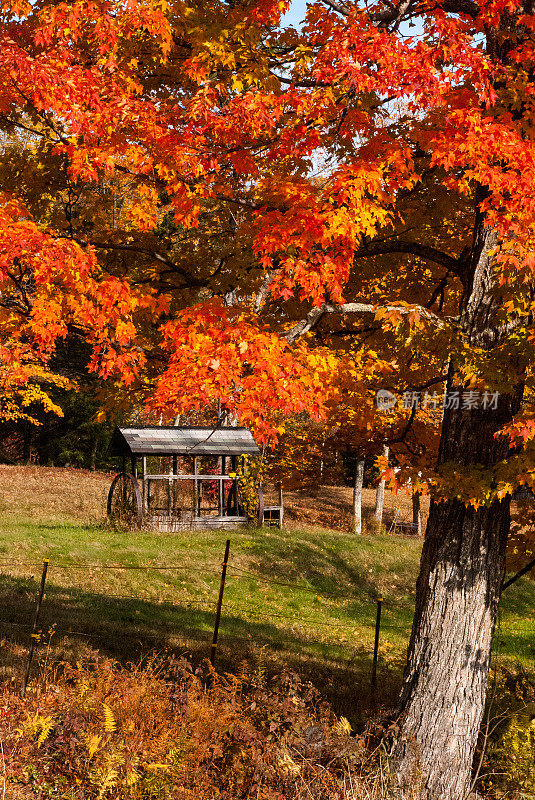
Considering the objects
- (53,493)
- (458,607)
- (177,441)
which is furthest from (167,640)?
(53,493)

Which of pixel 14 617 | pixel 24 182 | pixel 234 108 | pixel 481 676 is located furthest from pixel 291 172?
pixel 14 617

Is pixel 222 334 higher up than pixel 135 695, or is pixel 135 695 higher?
pixel 222 334

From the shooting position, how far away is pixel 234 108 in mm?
6133

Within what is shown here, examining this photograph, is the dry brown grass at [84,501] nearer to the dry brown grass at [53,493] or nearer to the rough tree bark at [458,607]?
the dry brown grass at [53,493]

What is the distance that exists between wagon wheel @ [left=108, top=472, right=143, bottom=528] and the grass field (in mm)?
785

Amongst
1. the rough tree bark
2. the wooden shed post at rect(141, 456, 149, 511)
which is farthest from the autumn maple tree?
the wooden shed post at rect(141, 456, 149, 511)

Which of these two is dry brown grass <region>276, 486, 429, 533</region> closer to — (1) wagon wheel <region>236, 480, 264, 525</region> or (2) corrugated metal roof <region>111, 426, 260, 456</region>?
(1) wagon wheel <region>236, 480, 264, 525</region>

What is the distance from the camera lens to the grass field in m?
9.45

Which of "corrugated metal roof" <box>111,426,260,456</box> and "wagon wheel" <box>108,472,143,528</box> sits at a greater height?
"corrugated metal roof" <box>111,426,260,456</box>

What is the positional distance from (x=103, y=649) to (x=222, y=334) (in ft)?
17.4

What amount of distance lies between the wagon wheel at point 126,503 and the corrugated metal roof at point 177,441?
0.88 metres

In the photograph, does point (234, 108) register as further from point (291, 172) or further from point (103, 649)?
point (103, 649)

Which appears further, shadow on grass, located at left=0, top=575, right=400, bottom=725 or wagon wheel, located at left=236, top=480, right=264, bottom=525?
wagon wheel, located at left=236, top=480, right=264, bottom=525

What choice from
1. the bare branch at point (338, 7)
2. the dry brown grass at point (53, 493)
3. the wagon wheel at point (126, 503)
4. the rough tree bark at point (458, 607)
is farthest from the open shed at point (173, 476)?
the bare branch at point (338, 7)
